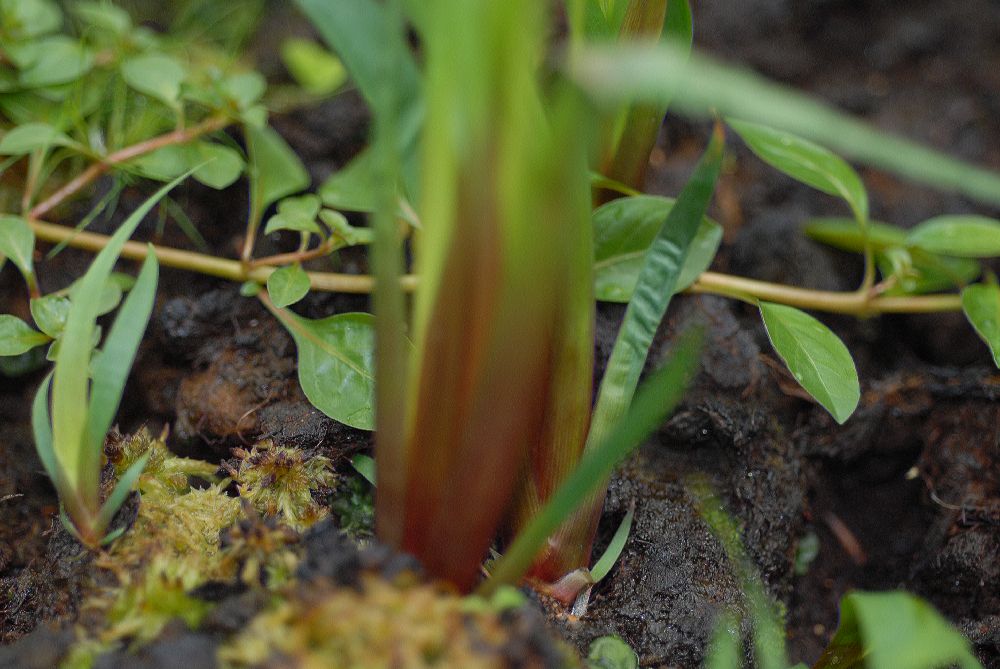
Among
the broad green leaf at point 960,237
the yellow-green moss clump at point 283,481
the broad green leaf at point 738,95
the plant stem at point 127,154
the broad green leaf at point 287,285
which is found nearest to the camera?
the broad green leaf at point 738,95

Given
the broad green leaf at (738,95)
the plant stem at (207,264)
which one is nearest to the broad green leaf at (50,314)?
the plant stem at (207,264)

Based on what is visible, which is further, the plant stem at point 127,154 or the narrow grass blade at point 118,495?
the plant stem at point 127,154

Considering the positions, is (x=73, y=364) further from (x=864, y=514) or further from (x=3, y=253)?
(x=864, y=514)

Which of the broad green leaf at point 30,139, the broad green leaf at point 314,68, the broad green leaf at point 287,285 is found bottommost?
the broad green leaf at point 314,68

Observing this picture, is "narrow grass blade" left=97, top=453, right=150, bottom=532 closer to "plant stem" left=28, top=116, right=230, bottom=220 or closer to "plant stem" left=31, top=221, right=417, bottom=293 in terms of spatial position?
"plant stem" left=31, top=221, right=417, bottom=293

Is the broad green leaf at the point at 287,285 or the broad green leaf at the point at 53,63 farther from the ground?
the broad green leaf at the point at 53,63

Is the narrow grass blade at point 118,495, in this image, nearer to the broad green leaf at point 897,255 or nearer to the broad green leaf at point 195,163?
the broad green leaf at point 195,163

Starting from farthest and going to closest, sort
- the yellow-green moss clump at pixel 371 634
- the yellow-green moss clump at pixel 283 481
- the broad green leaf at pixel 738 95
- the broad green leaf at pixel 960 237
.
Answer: the broad green leaf at pixel 960 237
the yellow-green moss clump at pixel 283 481
the yellow-green moss clump at pixel 371 634
the broad green leaf at pixel 738 95
